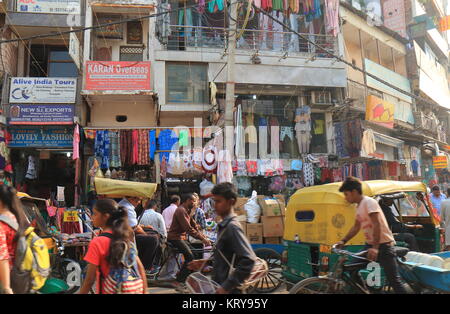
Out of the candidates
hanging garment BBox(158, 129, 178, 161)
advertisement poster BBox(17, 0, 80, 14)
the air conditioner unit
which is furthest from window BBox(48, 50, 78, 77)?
the air conditioner unit

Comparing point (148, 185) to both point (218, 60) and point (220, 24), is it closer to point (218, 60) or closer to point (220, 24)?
point (218, 60)

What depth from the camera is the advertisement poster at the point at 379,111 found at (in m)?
15.8

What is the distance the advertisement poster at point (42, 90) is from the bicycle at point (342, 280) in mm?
11408

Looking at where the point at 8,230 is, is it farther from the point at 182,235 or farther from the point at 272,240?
the point at 272,240

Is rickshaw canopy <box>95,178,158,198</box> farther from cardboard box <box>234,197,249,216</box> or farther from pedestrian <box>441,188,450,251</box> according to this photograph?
pedestrian <box>441,188,450,251</box>

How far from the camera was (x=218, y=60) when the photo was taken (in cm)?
1444

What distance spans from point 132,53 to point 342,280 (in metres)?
13.1


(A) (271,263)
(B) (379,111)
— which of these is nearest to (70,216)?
(A) (271,263)

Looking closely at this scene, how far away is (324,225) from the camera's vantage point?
5086mm

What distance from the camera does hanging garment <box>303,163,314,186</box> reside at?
46.5 feet

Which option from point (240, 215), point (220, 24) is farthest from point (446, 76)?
point (240, 215)

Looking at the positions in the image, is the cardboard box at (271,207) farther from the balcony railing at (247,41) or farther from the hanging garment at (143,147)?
the balcony railing at (247,41)

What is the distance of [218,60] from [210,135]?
3.61 m

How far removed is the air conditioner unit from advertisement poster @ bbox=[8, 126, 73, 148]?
32.1 ft
